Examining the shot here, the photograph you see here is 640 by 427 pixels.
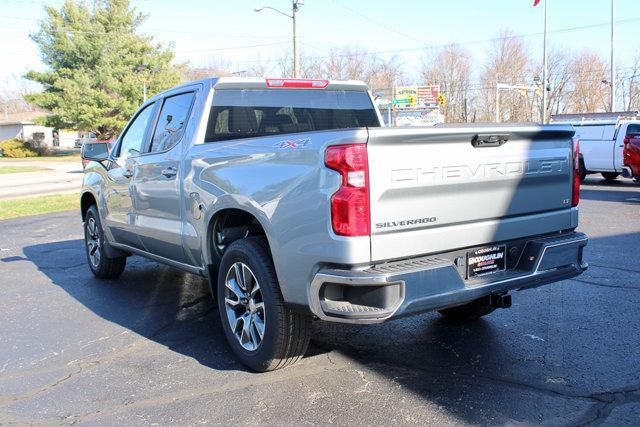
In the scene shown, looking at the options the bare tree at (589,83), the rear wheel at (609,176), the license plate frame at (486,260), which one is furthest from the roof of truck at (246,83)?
the bare tree at (589,83)

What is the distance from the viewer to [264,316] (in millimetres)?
3973

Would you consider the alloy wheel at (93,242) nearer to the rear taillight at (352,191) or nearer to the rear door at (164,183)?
the rear door at (164,183)

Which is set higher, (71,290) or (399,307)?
(399,307)

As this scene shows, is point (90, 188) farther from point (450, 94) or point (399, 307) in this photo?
point (450, 94)

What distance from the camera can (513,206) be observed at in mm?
3988

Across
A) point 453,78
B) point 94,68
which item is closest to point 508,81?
point 453,78

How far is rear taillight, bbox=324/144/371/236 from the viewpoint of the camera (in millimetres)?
3322

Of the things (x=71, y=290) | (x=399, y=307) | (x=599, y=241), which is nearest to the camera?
(x=399, y=307)

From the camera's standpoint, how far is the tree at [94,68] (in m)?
46.4

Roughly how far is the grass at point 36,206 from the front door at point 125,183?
361 inches

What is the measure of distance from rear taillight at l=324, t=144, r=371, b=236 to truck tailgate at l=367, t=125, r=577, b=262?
0.05 meters

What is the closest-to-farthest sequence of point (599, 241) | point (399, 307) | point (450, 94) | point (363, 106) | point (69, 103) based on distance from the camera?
point (399, 307) → point (363, 106) → point (599, 241) → point (69, 103) → point (450, 94)

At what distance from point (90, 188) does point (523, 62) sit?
6166cm

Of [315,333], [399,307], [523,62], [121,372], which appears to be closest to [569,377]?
[399,307]
